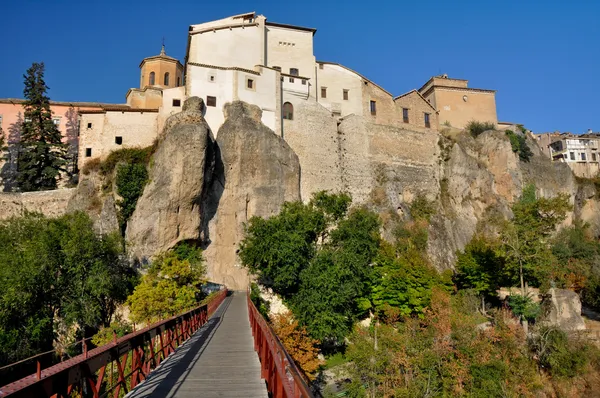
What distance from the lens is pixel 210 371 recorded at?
826cm

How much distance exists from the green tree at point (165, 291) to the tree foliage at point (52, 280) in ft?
7.61

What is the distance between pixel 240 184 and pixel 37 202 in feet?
51.4

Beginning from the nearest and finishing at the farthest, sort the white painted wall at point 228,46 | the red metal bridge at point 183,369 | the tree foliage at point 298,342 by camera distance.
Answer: the red metal bridge at point 183,369 → the tree foliage at point 298,342 → the white painted wall at point 228,46

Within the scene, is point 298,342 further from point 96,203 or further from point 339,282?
point 96,203

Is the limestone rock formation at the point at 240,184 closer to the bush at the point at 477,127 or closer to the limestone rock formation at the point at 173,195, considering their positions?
the limestone rock formation at the point at 173,195

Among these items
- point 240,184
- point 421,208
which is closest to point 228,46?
point 240,184

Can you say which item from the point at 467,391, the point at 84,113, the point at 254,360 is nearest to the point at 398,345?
the point at 467,391

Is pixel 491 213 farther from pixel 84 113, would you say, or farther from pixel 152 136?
pixel 84 113

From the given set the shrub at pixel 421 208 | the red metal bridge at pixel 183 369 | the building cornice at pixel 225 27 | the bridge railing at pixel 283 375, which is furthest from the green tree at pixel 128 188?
the bridge railing at pixel 283 375

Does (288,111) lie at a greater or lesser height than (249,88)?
lesser

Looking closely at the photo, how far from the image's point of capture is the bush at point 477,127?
5416 cm

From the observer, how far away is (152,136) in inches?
1422

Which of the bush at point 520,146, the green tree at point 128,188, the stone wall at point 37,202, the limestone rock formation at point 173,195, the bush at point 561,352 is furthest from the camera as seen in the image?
the bush at point 520,146

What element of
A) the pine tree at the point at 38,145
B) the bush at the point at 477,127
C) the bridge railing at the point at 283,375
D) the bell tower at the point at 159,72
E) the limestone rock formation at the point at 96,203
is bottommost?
the bridge railing at the point at 283,375
